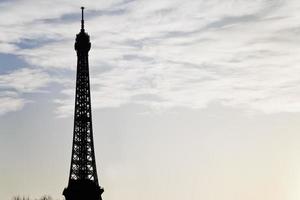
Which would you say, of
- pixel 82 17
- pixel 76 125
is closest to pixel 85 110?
pixel 76 125

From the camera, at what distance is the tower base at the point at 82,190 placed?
125 meters

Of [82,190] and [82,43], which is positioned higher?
[82,43]

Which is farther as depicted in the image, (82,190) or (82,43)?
(82,43)

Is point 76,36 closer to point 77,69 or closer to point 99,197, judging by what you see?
point 77,69

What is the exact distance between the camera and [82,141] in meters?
130

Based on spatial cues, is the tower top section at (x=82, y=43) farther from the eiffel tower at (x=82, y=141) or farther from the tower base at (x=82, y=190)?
the tower base at (x=82, y=190)

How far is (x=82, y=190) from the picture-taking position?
12488 centimetres

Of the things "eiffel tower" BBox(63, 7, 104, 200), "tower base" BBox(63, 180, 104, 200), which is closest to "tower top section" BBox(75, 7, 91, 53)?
"eiffel tower" BBox(63, 7, 104, 200)

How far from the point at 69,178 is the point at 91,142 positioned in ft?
27.8

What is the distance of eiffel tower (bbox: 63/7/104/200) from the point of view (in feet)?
412

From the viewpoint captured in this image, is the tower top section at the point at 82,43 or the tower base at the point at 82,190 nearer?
the tower base at the point at 82,190

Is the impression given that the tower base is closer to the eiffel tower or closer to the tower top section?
the eiffel tower

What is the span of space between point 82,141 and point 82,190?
10.4m

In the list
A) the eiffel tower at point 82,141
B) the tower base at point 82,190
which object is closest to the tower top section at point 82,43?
the eiffel tower at point 82,141
